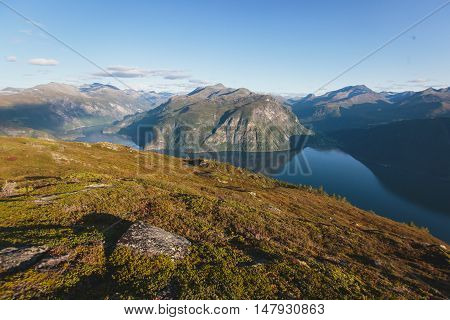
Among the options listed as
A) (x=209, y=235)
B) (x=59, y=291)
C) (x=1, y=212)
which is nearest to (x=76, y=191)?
(x=1, y=212)

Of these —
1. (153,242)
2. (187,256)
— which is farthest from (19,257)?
(187,256)

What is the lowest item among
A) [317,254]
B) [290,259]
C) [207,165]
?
[207,165]

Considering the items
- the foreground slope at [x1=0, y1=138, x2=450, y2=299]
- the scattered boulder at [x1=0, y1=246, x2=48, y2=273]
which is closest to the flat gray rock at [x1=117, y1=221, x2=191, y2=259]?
the foreground slope at [x1=0, y1=138, x2=450, y2=299]

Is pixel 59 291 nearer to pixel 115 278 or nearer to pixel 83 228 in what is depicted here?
pixel 115 278

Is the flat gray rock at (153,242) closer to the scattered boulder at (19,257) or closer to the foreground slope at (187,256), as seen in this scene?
the foreground slope at (187,256)

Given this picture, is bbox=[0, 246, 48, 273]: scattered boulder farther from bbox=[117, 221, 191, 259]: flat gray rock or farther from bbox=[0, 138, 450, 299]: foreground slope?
bbox=[117, 221, 191, 259]: flat gray rock

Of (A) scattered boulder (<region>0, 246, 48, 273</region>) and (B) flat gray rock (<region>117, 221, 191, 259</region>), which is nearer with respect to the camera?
(A) scattered boulder (<region>0, 246, 48, 273</region>)

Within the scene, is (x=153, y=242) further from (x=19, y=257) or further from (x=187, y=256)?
(x=19, y=257)
